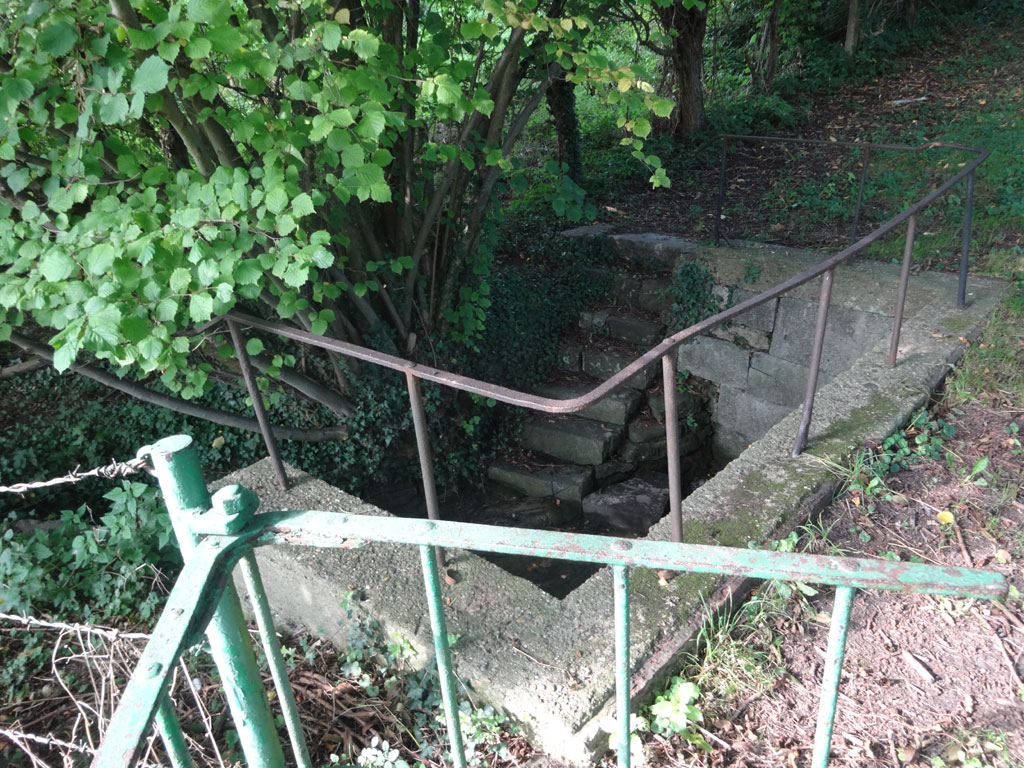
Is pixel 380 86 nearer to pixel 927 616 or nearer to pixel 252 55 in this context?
pixel 252 55

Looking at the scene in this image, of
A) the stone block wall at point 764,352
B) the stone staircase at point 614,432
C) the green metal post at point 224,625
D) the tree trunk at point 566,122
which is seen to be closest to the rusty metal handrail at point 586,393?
the green metal post at point 224,625

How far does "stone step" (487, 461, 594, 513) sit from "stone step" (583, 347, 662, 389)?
0.82m

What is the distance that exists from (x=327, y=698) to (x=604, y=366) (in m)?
3.66

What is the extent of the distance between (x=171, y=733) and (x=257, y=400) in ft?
6.24

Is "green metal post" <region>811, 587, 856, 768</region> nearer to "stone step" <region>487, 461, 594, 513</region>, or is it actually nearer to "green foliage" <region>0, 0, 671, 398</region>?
"green foliage" <region>0, 0, 671, 398</region>

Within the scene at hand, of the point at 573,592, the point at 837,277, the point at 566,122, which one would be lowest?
the point at 573,592

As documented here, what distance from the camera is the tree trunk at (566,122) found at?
22.6 feet

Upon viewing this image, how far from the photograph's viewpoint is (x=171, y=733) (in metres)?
1.04

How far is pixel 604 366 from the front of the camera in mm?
5461

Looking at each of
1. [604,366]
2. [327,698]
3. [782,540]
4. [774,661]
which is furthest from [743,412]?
[327,698]

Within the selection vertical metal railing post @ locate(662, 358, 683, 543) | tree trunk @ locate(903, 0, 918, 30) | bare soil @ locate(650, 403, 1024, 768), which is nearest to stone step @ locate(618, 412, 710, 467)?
bare soil @ locate(650, 403, 1024, 768)

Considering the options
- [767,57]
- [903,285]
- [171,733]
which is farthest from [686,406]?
[767,57]

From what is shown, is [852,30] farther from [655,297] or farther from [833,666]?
[833,666]

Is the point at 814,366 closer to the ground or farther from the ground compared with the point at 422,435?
closer to the ground
